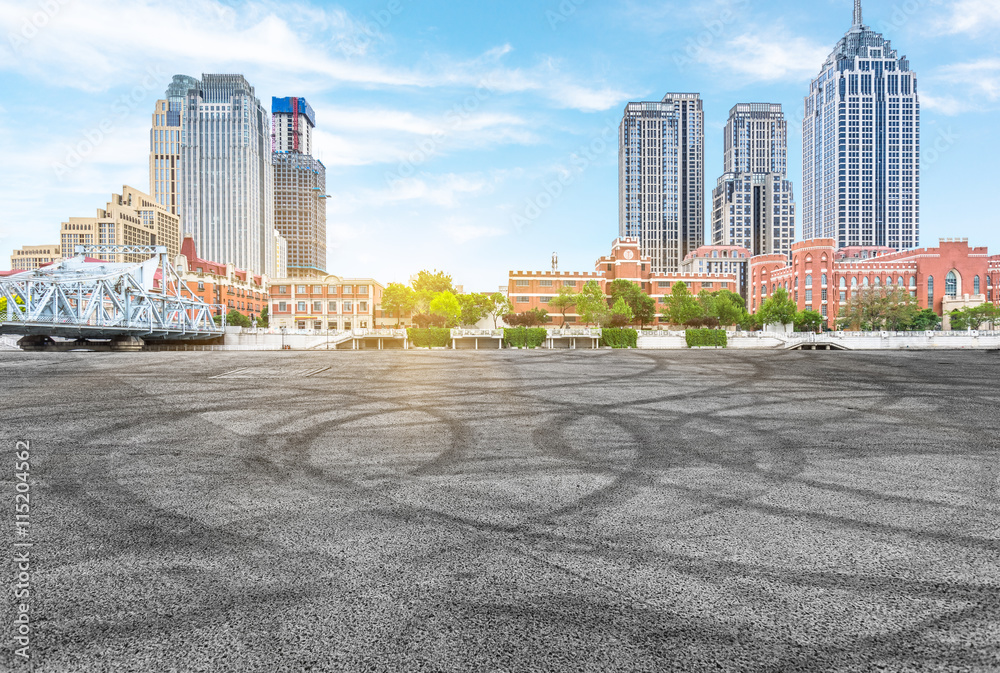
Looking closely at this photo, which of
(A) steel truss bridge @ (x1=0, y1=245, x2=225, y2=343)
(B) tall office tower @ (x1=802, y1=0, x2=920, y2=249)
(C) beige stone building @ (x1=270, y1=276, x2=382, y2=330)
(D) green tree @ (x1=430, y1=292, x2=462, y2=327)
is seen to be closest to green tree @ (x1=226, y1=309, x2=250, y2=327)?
(C) beige stone building @ (x1=270, y1=276, x2=382, y2=330)

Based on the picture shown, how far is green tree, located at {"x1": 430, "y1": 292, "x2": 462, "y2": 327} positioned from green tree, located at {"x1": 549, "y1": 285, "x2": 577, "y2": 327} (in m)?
18.0

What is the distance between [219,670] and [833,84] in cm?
24677

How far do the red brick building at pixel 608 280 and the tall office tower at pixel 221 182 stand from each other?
123 metres

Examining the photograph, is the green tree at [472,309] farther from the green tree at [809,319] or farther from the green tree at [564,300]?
the green tree at [809,319]

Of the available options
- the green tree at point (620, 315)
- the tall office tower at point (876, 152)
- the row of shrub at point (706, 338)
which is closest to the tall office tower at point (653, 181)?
the tall office tower at point (876, 152)

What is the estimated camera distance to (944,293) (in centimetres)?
10444

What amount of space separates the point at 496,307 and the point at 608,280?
23.9m

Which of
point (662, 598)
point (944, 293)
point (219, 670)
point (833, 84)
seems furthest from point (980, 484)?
point (833, 84)

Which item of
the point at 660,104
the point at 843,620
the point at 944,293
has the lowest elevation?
the point at 843,620

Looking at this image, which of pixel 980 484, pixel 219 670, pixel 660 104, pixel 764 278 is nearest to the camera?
pixel 219 670

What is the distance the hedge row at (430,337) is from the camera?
6756 centimetres

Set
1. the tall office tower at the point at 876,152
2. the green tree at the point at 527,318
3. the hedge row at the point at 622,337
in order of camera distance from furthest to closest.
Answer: the tall office tower at the point at 876,152, the green tree at the point at 527,318, the hedge row at the point at 622,337

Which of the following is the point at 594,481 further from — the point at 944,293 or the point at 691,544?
the point at 944,293

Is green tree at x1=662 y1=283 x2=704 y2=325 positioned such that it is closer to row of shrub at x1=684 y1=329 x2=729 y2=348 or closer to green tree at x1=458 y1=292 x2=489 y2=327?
row of shrub at x1=684 y1=329 x2=729 y2=348
